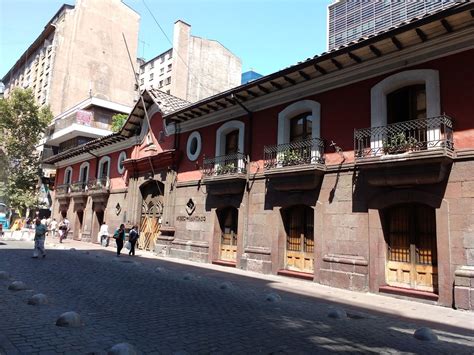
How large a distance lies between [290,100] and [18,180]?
33.2 metres

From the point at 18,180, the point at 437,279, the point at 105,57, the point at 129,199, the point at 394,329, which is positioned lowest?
the point at 394,329

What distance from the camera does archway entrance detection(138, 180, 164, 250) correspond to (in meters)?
21.1

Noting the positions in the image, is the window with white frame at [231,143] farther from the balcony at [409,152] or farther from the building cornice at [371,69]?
the balcony at [409,152]

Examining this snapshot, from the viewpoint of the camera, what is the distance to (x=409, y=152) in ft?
32.4

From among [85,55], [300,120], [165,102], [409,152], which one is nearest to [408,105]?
[409,152]

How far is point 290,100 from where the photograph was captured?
14.3 metres

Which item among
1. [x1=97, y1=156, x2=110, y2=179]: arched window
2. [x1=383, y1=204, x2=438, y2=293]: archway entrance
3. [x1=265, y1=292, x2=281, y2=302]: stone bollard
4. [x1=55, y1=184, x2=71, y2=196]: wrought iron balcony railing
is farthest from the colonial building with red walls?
[x1=55, y1=184, x2=71, y2=196]: wrought iron balcony railing

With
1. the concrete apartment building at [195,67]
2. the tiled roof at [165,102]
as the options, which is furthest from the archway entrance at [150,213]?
the concrete apartment building at [195,67]

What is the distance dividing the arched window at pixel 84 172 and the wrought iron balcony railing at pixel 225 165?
15746mm

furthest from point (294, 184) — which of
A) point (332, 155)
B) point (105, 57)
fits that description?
point (105, 57)

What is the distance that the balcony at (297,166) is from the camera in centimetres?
1245

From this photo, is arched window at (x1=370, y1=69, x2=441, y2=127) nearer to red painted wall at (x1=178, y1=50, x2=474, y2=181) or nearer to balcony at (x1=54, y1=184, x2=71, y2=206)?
red painted wall at (x1=178, y1=50, x2=474, y2=181)

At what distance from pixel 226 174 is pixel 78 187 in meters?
18.2

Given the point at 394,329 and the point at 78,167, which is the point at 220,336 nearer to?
the point at 394,329
